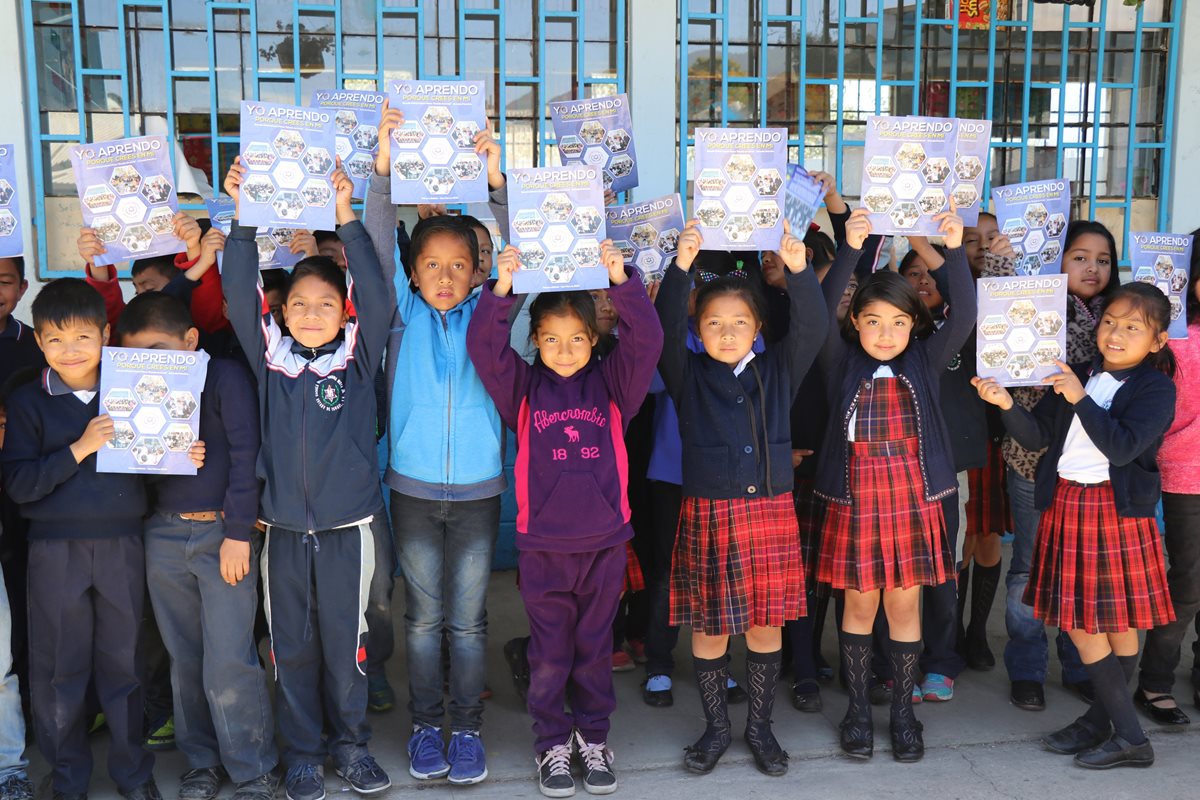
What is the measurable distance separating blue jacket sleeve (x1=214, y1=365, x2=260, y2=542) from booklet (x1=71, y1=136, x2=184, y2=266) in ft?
1.87

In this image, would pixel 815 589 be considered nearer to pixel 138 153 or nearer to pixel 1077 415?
pixel 1077 415

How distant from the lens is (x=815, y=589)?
383cm

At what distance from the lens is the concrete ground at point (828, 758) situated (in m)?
3.25

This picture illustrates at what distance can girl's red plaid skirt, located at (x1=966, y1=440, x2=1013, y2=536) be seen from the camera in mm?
4070

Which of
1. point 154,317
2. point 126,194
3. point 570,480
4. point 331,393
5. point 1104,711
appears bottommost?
point 1104,711

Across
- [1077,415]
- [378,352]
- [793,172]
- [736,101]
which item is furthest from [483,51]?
[1077,415]

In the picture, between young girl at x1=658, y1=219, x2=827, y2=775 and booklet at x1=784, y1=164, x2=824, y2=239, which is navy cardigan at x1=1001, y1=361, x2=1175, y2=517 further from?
booklet at x1=784, y1=164, x2=824, y2=239

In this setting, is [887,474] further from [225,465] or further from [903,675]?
[225,465]

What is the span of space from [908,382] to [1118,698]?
119 centimetres

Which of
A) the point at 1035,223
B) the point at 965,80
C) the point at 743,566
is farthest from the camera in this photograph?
the point at 965,80

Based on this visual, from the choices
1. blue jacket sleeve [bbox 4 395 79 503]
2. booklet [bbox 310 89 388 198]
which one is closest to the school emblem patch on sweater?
blue jacket sleeve [bbox 4 395 79 503]

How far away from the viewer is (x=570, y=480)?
3.19 meters

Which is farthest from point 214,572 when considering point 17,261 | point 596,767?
point 17,261

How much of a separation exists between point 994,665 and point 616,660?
147cm
